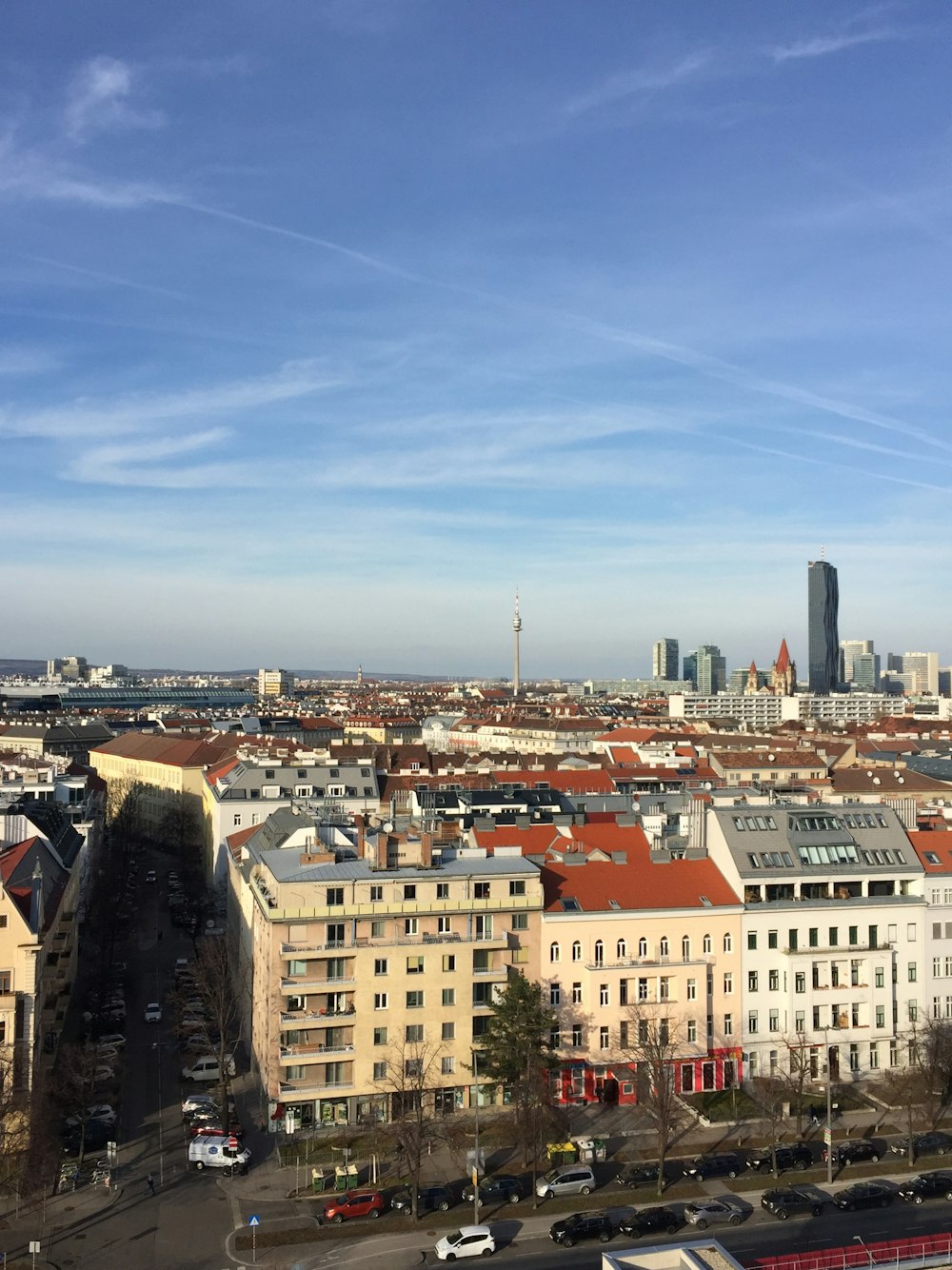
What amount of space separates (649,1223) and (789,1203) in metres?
5.88

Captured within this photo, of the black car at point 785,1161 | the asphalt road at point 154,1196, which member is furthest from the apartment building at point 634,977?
the asphalt road at point 154,1196

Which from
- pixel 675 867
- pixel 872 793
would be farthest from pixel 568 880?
pixel 872 793

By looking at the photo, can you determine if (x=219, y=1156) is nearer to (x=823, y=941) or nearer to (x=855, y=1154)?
(x=855, y=1154)

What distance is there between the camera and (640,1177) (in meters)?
48.6

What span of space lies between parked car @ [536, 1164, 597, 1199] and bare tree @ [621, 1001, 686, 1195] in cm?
287

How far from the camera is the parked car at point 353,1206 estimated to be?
4528cm

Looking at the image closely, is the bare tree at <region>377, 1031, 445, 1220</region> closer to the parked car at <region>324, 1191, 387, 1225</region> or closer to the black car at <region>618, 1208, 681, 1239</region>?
the parked car at <region>324, 1191, 387, 1225</region>

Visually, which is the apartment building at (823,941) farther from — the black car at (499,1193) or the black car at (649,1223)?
the black car at (499,1193)

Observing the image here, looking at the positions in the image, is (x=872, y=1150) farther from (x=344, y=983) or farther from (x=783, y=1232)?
(x=344, y=983)

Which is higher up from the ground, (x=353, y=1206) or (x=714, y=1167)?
(x=353, y=1206)

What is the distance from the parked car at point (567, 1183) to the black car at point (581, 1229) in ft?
9.87

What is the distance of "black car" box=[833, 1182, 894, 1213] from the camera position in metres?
46.1

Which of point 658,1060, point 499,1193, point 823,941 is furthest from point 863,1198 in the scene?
point 823,941

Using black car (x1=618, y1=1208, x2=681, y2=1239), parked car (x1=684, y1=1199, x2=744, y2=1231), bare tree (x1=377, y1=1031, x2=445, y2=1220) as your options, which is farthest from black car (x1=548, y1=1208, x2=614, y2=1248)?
bare tree (x1=377, y1=1031, x2=445, y2=1220)
